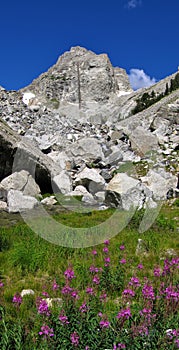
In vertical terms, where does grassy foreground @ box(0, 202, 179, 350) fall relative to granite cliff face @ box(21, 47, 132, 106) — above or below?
below

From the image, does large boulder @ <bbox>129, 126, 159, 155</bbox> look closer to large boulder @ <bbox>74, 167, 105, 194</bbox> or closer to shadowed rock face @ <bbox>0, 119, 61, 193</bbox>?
large boulder @ <bbox>74, 167, 105, 194</bbox>

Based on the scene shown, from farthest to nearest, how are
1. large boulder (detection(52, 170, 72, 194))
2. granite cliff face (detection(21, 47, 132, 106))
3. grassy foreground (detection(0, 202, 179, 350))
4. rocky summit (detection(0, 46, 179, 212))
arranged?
granite cliff face (detection(21, 47, 132, 106)) → large boulder (detection(52, 170, 72, 194)) → rocky summit (detection(0, 46, 179, 212)) → grassy foreground (detection(0, 202, 179, 350))

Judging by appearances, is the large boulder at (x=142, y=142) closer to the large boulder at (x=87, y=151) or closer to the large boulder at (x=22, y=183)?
the large boulder at (x=87, y=151)

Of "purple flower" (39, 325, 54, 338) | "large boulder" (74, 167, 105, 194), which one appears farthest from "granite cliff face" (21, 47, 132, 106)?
"purple flower" (39, 325, 54, 338)

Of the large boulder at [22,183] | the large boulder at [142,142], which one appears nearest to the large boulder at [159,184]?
the large boulder at [22,183]

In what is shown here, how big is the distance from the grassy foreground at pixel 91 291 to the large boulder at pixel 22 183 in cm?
315

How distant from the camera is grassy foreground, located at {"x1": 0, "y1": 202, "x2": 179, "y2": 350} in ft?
10.7

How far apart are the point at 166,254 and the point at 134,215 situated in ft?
11.6

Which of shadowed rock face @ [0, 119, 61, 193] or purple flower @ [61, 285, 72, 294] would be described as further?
shadowed rock face @ [0, 119, 61, 193]

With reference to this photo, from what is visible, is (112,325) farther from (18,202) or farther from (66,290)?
(18,202)

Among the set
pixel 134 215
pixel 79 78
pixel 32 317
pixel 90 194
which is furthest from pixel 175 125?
pixel 79 78

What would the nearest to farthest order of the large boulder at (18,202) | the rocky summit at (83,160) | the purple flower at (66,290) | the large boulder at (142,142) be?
1. the purple flower at (66,290)
2. the large boulder at (18,202)
3. the rocky summit at (83,160)
4. the large boulder at (142,142)

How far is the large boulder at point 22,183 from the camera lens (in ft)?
43.7

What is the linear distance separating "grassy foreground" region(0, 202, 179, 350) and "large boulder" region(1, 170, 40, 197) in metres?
3.15
